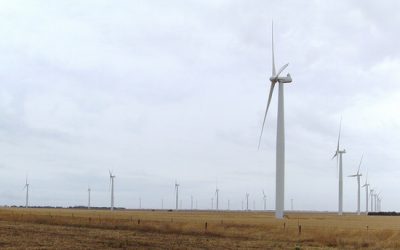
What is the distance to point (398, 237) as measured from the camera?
1983 inches

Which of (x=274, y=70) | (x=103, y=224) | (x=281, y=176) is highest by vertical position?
(x=274, y=70)

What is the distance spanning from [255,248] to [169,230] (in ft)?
78.1

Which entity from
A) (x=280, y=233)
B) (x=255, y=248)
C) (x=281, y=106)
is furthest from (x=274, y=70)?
(x=255, y=248)

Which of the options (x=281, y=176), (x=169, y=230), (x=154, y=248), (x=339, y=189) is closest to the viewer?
(x=154, y=248)

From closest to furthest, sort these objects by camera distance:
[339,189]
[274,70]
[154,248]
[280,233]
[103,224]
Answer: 1. [154,248]
2. [280,233]
3. [103,224]
4. [274,70]
5. [339,189]

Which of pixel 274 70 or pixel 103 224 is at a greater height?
pixel 274 70

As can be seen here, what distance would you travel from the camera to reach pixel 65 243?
1518 inches

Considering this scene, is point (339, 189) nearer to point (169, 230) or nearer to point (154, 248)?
point (169, 230)

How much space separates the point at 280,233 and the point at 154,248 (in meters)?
21.1

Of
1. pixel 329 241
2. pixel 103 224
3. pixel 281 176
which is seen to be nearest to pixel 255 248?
pixel 329 241

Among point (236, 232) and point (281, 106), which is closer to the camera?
point (236, 232)

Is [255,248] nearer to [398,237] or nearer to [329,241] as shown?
[329,241]

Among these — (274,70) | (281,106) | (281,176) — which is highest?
(274,70)

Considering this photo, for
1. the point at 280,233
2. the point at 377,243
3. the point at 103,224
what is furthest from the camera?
the point at 103,224
